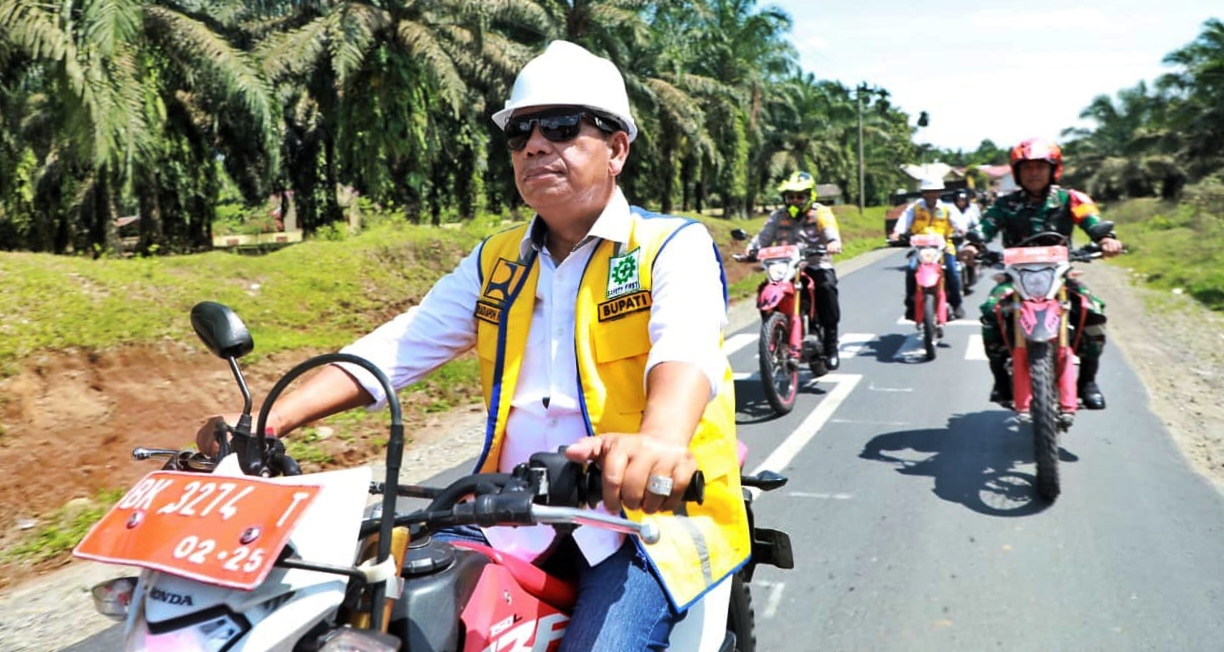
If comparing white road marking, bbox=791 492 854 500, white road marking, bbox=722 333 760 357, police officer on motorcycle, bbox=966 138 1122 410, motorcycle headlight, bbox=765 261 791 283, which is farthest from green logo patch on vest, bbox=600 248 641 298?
white road marking, bbox=722 333 760 357

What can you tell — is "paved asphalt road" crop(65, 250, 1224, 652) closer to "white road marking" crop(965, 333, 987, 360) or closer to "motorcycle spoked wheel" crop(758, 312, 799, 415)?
"motorcycle spoked wheel" crop(758, 312, 799, 415)

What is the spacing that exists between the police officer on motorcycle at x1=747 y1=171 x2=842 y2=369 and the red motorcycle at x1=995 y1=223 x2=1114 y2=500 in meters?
2.86

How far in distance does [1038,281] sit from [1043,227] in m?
0.79

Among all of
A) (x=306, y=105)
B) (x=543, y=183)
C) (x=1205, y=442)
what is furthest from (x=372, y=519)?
(x=306, y=105)

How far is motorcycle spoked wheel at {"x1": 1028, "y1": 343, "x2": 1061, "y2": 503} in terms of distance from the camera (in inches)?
208

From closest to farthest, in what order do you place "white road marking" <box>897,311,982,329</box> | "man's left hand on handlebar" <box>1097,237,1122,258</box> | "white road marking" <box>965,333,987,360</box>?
"man's left hand on handlebar" <box>1097,237,1122,258</box>, "white road marking" <box>965,333,987,360</box>, "white road marking" <box>897,311,982,329</box>

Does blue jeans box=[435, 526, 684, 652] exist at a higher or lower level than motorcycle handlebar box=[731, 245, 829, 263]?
lower

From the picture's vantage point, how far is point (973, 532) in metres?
4.91

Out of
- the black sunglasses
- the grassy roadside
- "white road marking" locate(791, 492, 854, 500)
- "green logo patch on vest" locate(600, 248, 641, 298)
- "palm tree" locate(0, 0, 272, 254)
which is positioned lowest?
the grassy roadside

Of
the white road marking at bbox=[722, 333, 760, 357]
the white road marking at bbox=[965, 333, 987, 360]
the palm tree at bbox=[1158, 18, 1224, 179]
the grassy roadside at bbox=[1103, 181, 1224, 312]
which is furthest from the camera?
the palm tree at bbox=[1158, 18, 1224, 179]

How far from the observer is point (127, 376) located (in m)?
8.05

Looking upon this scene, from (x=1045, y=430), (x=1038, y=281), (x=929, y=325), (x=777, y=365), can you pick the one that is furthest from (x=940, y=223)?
(x=1045, y=430)

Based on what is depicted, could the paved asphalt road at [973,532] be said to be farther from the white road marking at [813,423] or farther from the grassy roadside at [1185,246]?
the grassy roadside at [1185,246]

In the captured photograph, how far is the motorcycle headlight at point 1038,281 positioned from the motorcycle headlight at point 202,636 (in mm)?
5389
